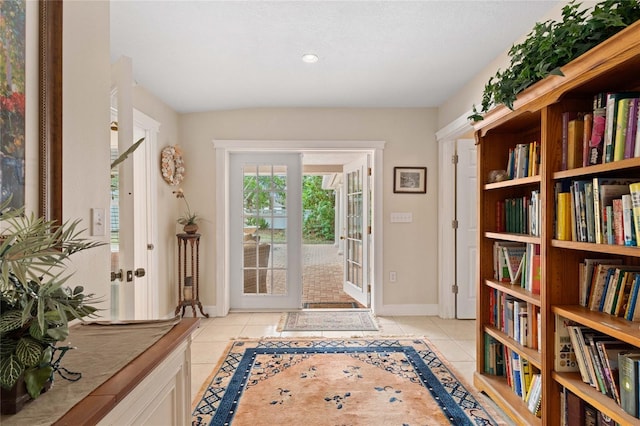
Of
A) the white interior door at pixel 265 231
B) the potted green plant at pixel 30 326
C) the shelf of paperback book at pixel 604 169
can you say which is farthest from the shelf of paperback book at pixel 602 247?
the white interior door at pixel 265 231

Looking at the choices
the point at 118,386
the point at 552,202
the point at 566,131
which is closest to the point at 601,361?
the point at 552,202

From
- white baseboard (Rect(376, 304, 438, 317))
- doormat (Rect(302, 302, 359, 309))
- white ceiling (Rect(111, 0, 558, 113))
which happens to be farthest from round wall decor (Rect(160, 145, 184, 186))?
white baseboard (Rect(376, 304, 438, 317))

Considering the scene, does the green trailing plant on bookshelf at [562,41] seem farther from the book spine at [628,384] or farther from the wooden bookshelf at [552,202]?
the book spine at [628,384]

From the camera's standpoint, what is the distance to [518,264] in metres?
2.16

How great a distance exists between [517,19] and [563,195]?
4.16 ft

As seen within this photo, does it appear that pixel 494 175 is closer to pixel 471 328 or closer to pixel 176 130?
pixel 471 328

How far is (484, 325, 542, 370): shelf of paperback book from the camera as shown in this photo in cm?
180

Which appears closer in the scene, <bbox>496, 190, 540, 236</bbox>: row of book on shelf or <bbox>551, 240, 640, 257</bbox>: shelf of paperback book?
<bbox>551, 240, 640, 257</bbox>: shelf of paperback book

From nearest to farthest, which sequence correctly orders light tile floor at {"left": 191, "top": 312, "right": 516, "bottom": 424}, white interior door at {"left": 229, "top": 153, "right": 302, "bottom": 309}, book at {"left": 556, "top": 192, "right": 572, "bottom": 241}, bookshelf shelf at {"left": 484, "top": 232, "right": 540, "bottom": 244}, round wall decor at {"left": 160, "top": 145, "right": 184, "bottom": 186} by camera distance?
book at {"left": 556, "top": 192, "right": 572, "bottom": 241}
bookshelf shelf at {"left": 484, "top": 232, "right": 540, "bottom": 244}
light tile floor at {"left": 191, "top": 312, "right": 516, "bottom": 424}
round wall decor at {"left": 160, "top": 145, "right": 184, "bottom": 186}
white interior door at {"left": 229, "top": 153, "right": 302, "bottom": 309}

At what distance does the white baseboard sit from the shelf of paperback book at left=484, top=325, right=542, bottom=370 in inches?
65.1

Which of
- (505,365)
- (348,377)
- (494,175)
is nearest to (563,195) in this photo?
(494,175)

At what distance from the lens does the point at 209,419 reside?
1.98 meters

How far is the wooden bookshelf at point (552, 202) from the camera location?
1326 mm

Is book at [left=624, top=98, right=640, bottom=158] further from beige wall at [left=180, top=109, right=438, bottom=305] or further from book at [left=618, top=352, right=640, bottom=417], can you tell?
beige wall at [left=180, top=109, right=438, bottom=305]
